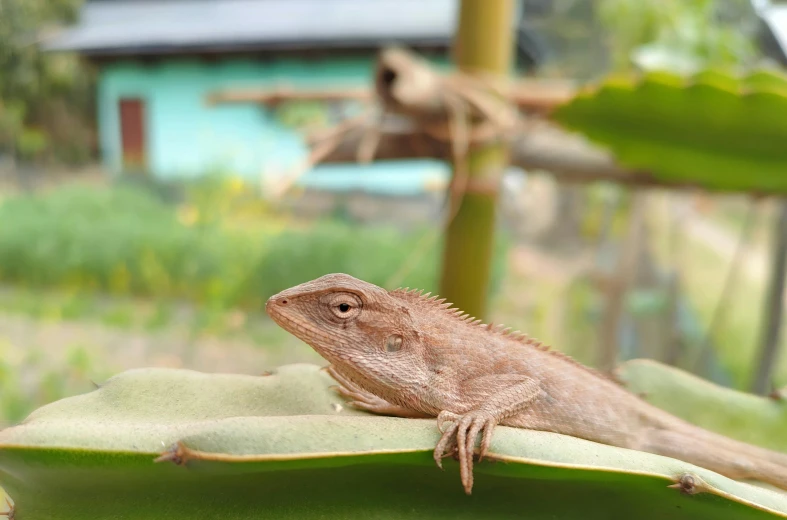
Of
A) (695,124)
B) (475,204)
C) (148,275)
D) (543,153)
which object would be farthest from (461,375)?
(148,275)

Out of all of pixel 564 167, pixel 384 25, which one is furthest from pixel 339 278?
pixel 384 25

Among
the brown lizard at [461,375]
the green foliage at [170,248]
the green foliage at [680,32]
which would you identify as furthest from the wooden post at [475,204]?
the green foliage at [170,248]

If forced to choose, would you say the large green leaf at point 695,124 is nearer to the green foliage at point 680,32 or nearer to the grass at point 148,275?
the green foliage at point 680,32

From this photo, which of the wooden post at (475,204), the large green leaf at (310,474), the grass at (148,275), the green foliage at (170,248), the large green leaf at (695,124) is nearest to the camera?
the large green leaf at (310,474)

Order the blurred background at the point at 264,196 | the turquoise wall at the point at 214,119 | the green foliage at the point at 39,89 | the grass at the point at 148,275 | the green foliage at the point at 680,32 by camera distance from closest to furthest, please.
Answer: the green foliage at the point at 39,89
the blurred background at the point at 264,196
the green foliage at the point at 680,32
the grass at the point at 148,275
the turquoise wall at the point at 214,119

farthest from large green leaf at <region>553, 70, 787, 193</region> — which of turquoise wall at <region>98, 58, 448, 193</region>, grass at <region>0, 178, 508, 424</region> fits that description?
grass at <region>0, 178, 508, 424</region>

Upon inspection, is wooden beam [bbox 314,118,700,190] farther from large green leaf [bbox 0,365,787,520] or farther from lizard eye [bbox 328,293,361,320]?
large green leaf [bbox 0,365,787,520]
